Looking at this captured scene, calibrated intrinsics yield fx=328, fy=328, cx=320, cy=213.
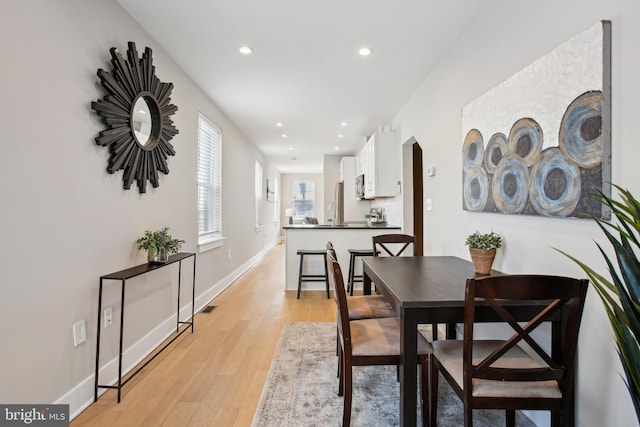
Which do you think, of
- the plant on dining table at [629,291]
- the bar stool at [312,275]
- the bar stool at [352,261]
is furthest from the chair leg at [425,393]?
the bar stool at [312,275]

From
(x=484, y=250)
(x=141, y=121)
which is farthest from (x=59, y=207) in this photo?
(x=484, y=250)

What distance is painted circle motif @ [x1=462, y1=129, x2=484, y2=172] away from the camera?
2237mm

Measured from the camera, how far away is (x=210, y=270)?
4.12m

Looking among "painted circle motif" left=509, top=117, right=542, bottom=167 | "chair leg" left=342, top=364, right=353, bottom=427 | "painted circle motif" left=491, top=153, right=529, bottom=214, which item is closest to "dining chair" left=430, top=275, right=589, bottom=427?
"chair leg" left=342, top=364, right=353, bottom=427

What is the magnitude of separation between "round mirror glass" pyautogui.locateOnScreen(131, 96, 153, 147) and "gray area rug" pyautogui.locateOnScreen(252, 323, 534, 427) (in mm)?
1954

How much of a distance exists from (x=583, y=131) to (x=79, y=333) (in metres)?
2.72

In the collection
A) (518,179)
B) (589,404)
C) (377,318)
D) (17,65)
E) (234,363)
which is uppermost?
(17,65)

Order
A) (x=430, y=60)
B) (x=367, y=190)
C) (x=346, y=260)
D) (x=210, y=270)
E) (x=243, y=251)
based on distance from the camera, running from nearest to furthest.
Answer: (x=430, y=60) → (x=210, y=270) → (x=346, y=260) → (x=367, y=190) → (x=243, y=251)

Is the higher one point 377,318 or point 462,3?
point 462,3

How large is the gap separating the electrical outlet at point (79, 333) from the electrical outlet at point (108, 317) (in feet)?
0.62

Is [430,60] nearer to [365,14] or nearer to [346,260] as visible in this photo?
[365,14]

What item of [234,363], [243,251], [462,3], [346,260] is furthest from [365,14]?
[243,251]

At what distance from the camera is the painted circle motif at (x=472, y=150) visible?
2237 mm

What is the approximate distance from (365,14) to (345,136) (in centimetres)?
394
